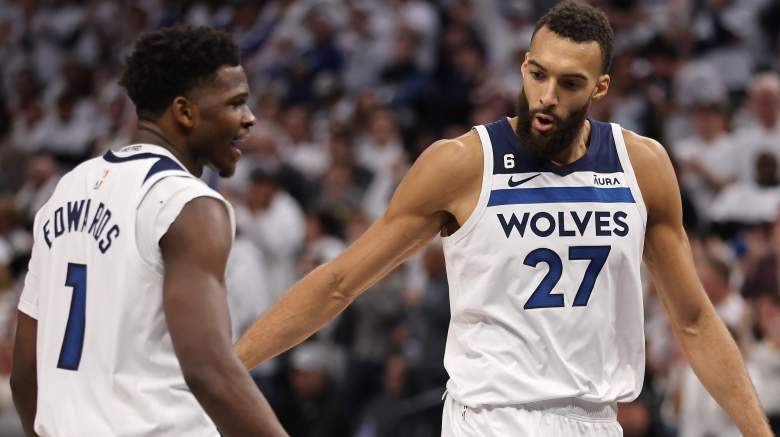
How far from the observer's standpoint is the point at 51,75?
17.7 m

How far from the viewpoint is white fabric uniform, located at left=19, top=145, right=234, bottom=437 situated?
3549mm

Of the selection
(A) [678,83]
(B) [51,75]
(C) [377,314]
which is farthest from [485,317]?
(B) [51,75]

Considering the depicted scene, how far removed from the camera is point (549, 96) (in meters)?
4.43

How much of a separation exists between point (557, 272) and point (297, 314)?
36.1 inches

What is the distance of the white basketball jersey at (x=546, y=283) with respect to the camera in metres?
4.46

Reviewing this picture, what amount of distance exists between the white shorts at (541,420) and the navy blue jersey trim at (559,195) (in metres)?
0.69

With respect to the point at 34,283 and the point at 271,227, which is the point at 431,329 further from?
the point at 34,283

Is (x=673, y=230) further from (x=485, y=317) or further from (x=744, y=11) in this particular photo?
(x=744, y=11)

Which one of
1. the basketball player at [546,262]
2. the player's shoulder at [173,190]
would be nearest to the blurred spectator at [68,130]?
the basketball player at [546,262]

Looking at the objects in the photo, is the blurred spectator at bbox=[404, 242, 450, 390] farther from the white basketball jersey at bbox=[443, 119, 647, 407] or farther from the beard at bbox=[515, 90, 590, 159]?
the beard at bbox=[515, 90, 590, 159]

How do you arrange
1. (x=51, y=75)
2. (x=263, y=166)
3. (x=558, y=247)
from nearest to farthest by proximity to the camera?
(x=558, y=247)
(x=263, y=166)
(x=51, y=75)

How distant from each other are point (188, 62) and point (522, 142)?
135cm

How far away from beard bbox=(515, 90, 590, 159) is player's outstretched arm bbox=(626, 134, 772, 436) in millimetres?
288

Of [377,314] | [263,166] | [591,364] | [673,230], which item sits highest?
[673,230]
